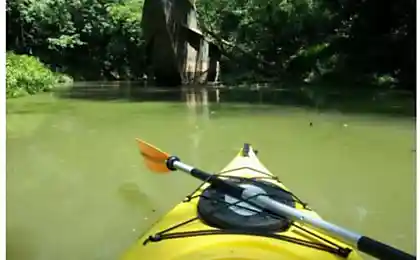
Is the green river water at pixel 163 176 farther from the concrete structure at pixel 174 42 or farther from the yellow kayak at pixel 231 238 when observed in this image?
the concrete structure at pixel 174 42

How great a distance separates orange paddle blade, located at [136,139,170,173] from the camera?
2859mm

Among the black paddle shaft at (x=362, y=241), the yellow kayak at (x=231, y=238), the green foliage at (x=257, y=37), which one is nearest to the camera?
the black paddle shaft at (x=362, y=241)

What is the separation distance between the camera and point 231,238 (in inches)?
58.5

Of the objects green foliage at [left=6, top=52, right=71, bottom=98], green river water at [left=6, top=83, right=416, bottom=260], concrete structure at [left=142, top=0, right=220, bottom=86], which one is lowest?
green river water at [left=6, top=83, right=416, bottom=260]

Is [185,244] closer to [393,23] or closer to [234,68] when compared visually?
[393,23]

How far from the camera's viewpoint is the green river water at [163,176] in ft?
8.35

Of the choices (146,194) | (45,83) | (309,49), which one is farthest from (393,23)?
(146,194)

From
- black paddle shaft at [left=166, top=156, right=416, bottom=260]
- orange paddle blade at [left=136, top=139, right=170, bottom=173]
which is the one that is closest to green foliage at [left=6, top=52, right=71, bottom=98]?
orange paddle blade at [left=136, top=139, right=170, bottom=173]

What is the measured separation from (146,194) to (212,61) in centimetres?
955

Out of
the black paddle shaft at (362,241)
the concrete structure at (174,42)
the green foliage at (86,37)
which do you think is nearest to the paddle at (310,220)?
the black paddle shaft at (362,241)

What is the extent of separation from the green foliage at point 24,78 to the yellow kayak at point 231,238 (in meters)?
6.94

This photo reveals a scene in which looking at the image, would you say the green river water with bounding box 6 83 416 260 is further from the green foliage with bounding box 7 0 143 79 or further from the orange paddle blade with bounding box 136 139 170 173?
the green foliage with bounding box 7 0 143 79

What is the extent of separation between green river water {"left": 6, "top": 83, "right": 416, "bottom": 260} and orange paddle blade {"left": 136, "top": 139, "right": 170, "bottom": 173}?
151 millimetres

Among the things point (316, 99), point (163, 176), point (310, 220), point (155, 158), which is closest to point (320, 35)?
point (316, 99)
